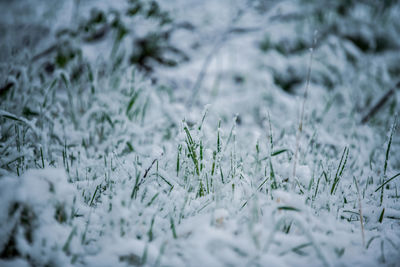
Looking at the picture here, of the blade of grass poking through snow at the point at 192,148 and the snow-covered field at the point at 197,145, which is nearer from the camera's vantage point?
the snow-covered field at the point at 197,145

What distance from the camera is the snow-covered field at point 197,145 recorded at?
24.9 inches

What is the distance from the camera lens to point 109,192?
88 centimetres

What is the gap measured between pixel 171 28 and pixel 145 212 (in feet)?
7.49

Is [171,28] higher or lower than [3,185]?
higher

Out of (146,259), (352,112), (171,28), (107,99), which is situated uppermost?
(171,28)

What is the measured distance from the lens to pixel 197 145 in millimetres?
962

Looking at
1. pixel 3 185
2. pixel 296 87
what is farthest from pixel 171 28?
pixel 3 185

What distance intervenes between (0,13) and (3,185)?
11.8 ft

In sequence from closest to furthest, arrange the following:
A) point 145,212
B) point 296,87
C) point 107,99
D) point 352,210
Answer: point 145,212 < point 352,210 < point 107,99 < point 296,87

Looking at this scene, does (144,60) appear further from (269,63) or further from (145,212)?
(145,212)

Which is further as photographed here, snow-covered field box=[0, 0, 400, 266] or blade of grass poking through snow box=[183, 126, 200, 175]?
blade of grass poking through snow box=[183, 126, 200, 175]

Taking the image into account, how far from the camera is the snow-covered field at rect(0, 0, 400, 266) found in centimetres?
63

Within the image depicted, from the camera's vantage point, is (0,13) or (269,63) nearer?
(269,63)

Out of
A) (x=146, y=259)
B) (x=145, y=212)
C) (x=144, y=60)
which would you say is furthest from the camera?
(x=144, y=60)
